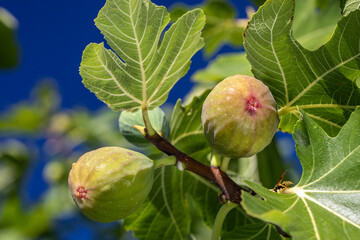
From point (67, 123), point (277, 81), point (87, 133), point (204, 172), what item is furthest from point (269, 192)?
point (67, 123)

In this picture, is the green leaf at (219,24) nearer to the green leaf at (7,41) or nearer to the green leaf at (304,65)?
the green leaf at (304,65)

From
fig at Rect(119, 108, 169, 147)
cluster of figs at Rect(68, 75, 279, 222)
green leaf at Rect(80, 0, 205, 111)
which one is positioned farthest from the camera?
fig at Rect(119, 108, 169, 147)

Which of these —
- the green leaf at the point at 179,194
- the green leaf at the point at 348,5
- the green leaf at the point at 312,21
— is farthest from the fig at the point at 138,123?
the green leaf at the point at 312,21

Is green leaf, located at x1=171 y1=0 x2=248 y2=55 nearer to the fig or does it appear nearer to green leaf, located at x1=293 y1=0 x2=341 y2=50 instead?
green leaf, located at x1=293 y1=0 x2=341 y2=50

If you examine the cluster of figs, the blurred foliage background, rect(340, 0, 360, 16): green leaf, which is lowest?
the blurred foliage background

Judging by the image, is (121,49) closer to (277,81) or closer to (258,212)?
(277,81)

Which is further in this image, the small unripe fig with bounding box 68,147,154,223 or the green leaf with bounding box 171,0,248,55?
the green leaf with bounding box 171,0,248,55

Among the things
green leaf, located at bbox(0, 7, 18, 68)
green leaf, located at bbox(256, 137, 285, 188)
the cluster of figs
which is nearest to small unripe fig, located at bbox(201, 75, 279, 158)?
the cluster of figs
